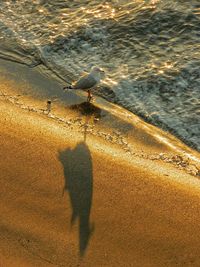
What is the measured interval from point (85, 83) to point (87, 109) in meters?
0.40

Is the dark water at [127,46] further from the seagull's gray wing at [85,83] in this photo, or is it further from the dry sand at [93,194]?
the dry sand at [93,194]

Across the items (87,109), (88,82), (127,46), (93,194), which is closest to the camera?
(93,194)

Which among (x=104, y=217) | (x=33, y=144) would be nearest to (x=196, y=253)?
(x=104, y=217)

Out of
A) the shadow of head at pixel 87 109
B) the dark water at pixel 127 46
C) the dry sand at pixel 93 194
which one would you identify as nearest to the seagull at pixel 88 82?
the shadow of head at pixel 87 109

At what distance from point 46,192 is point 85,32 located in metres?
3.88

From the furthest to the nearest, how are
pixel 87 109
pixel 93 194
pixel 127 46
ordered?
pixel 127 46
pixel 87 109
pixel 93 194

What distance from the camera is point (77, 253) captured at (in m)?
3.82

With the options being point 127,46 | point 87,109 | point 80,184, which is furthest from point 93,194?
point 127,46

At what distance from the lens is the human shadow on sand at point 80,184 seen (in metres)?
4.06

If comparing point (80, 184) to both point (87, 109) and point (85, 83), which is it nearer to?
point (87, 109)

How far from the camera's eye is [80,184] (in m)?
4.51

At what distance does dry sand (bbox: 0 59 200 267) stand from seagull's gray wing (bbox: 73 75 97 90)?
0.62 m

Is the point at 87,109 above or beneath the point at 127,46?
beneath

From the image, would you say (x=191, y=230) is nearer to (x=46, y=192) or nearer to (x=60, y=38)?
(x=46, y=192)
